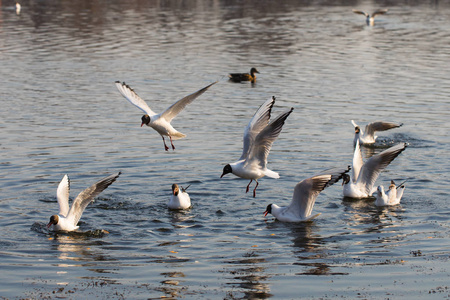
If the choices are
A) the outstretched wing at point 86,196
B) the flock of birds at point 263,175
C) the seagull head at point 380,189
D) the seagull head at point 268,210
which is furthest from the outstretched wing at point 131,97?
the seagull head at point 380,189

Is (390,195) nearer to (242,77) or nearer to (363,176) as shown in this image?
(363,176)

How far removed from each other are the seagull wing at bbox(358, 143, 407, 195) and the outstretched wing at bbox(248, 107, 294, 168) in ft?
8.33

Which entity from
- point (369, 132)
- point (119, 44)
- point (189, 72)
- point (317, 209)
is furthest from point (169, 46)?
point (317, 209)

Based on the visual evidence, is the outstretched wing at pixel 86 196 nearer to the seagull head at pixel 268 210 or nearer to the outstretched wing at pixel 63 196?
the outstretched wing at pixel 63 196

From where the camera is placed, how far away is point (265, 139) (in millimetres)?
14148

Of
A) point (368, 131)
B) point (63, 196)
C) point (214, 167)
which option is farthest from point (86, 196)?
point (368, 131)

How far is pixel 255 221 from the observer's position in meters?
14.6

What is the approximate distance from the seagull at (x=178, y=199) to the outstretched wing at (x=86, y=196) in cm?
194

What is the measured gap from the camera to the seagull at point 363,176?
52.2 ft

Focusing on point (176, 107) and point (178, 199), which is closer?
point (178, 199)

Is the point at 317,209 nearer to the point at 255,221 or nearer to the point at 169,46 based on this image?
the point at 255,221

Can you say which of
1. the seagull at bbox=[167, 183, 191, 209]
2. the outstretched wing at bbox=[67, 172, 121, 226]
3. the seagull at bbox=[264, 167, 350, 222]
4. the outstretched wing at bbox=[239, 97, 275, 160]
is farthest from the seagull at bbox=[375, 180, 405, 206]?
the outstretched wing at bbox=[67, 172, 121, 226]

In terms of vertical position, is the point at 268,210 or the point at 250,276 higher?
the point at 250,276

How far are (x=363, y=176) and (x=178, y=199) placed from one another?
4.20 metres
